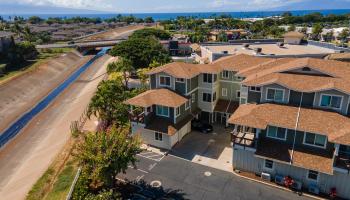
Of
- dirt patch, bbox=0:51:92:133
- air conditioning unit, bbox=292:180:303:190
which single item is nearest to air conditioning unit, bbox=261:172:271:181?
air conditioning unit, bbox=292:180:303:190

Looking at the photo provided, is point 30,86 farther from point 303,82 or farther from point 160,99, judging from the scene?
point 303,82

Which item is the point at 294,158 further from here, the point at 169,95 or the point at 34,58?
the point at 34,58

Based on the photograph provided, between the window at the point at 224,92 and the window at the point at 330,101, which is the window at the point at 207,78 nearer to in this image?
the window at the point at 224,92

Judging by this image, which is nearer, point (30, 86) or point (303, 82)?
point (303, 82)

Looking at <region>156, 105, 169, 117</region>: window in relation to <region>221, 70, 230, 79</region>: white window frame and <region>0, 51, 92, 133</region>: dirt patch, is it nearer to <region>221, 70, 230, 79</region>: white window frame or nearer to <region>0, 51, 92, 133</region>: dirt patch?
<region>221, 70, 230, 79</region>: white window frame

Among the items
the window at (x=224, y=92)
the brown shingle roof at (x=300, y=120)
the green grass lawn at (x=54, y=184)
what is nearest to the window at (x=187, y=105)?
the window at (x=224, y=92)

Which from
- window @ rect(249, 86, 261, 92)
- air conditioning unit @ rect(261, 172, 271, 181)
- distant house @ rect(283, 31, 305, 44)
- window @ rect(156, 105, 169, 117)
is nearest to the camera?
air conditioning unit @ rect(261, 172, 271, 181)

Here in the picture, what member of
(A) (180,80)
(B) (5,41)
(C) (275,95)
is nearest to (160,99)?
(A) (180,80)
